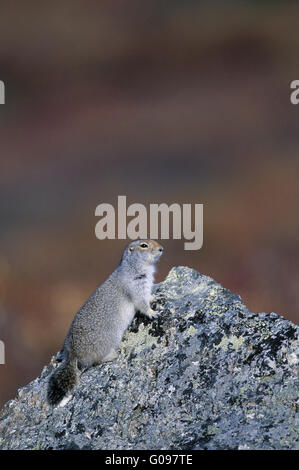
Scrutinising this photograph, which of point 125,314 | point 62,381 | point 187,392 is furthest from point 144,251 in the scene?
point 187,392

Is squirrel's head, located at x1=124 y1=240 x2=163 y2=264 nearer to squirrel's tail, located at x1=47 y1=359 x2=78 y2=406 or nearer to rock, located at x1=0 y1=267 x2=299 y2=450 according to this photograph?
rock, located at x1=0 y1=267 x2=299 y2=450

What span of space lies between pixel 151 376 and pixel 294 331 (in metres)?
1.69

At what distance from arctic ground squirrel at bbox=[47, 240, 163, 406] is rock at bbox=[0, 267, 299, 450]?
0.68 ft

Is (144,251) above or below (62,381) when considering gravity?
above

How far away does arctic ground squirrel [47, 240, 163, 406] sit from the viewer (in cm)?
741

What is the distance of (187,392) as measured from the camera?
612 centimetres

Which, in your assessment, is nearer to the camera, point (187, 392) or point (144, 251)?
point (187, 392)

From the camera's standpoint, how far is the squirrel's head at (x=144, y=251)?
930 cm

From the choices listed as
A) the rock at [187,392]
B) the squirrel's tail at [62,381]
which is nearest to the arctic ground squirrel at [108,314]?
the squirrel's tail at [62,381]

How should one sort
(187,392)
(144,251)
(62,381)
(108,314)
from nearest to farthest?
(187,392) → (62,381) → (108,314) → (144,251)

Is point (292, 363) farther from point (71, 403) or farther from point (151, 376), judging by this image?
point (71, 403)

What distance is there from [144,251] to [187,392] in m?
3.55

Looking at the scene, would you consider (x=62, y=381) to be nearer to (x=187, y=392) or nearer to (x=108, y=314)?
(x=108, y=314)

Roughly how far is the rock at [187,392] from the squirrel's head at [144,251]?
190 centimetres
